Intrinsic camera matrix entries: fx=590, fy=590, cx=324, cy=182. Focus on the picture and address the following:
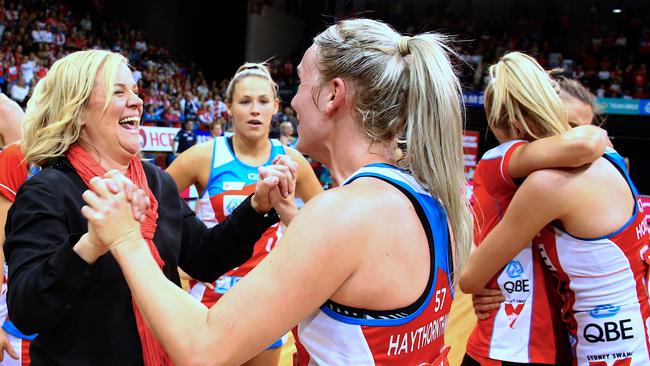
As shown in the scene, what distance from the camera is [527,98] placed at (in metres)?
1.83

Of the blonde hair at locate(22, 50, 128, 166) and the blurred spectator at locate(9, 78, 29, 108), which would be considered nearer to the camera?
the blonde hair at locate(22, 50, 128, 166)

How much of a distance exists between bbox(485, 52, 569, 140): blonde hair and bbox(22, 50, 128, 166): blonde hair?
1.20 m

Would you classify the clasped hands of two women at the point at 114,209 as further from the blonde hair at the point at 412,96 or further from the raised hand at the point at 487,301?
the raised hand at the point at 487,301

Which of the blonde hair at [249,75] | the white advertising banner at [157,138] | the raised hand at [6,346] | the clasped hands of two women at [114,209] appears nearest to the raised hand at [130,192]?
the clasped hands of two women at [114,209]

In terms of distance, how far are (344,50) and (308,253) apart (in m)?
0.48

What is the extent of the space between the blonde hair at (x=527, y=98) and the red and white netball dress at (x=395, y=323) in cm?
72

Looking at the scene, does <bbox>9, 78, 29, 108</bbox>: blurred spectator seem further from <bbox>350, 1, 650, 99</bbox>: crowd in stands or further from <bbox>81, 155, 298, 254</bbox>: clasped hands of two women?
<bbox>81, 155, 298, 254</bbox>: clasped hands of two women

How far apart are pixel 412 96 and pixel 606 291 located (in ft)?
3.45

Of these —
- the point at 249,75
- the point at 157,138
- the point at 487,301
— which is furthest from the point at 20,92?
the point at 487,301

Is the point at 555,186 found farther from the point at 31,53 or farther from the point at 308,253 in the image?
the point at 31,53

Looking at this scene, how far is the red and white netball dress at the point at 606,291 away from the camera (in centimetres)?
184

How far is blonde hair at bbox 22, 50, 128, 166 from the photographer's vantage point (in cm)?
165

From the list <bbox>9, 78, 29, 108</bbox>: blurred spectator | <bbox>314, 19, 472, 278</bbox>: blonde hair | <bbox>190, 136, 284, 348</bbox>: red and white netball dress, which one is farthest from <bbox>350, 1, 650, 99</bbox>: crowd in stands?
<bbox>314, 19, 472, 278</bbox>: blonde hair

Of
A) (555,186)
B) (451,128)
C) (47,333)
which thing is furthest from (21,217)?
(555,186)
